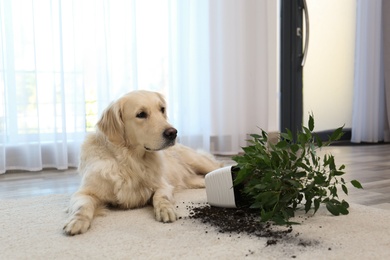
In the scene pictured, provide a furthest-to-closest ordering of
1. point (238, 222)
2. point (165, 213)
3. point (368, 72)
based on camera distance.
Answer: point (368, 72), point (165, 213), point (238, 222)

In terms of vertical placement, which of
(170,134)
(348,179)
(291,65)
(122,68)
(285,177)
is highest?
(291,65)

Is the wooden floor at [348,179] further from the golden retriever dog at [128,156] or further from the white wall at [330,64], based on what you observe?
the white wall at [330,64]

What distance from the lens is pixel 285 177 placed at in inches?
67.3

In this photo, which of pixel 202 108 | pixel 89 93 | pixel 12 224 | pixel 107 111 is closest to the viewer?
pixel 12 224

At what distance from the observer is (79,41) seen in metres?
3.50

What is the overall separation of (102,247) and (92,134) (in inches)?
35.0

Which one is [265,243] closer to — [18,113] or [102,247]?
[102,247]

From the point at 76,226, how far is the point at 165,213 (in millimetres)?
362

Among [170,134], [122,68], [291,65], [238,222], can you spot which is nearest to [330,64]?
[291,65]

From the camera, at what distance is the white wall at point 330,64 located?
17.7 feet

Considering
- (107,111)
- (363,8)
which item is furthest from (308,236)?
(363,8)

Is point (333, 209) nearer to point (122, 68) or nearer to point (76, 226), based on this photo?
point (76, 226)

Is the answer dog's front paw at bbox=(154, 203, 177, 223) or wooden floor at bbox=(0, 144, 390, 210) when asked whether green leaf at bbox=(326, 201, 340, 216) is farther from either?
dog's front paw at bbox=(154, 203, 177, 223)

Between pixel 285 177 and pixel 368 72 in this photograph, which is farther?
pixel 368 72
